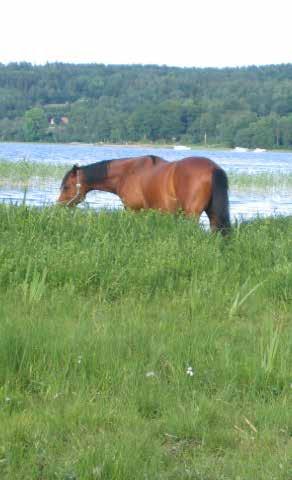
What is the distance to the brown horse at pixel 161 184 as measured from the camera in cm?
1101

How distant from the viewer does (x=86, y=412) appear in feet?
14.1

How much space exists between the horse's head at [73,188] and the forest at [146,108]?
56708mm

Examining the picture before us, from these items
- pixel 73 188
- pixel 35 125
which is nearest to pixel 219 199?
pixel 73 188

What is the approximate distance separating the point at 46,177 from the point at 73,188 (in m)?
16.3

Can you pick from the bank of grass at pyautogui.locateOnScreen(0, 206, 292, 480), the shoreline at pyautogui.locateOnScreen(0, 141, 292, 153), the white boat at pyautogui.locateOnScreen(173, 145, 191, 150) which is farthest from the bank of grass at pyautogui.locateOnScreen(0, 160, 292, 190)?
the shoreline at pyautogui.locateOnScreen(0, 141, 292, 153)

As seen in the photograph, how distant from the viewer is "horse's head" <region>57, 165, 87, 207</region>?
12.6 meters

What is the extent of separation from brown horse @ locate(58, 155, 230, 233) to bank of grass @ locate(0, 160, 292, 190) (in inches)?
566

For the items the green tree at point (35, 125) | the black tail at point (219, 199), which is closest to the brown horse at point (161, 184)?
the black tail at point (219, 199)

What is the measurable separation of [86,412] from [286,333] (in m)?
2.03

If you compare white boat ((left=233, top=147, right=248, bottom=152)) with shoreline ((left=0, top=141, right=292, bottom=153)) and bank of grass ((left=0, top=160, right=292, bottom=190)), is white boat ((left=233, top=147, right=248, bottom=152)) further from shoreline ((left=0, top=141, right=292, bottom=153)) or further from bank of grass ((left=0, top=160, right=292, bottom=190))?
bank of grass ((left=0, top=160, right=292, bottom=190))

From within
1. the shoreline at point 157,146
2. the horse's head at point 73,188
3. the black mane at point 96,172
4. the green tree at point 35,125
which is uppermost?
the black mane at point 96,172

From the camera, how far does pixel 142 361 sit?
5.02 m

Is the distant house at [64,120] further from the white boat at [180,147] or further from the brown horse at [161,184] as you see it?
the brown horse at [161,184]

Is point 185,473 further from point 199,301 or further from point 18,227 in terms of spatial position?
point 18,227
